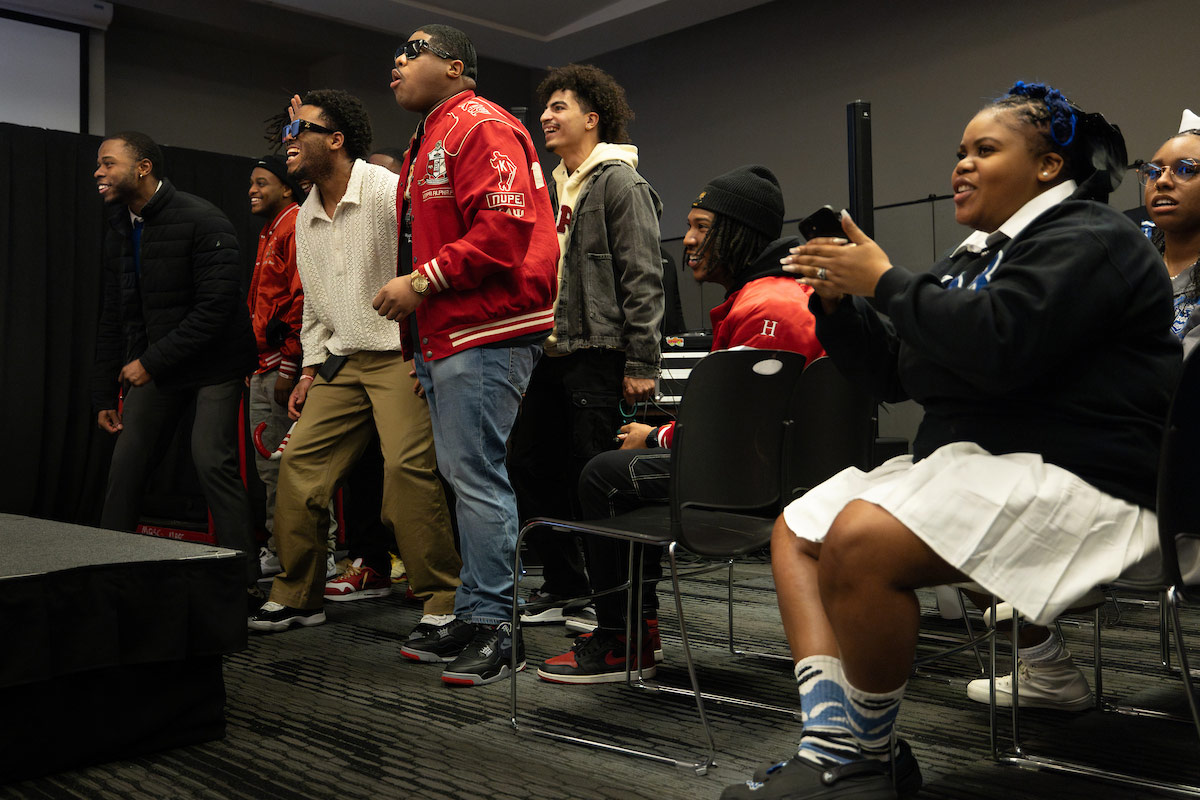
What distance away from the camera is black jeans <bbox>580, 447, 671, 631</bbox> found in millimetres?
2248

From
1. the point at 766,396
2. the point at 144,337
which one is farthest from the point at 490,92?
the point at 766,396

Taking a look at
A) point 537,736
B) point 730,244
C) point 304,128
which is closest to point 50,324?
point 304,128

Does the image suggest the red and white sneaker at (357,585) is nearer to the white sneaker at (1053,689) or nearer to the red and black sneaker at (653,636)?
the red and black sneaker at (653,636)

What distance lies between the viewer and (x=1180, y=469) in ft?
4.42

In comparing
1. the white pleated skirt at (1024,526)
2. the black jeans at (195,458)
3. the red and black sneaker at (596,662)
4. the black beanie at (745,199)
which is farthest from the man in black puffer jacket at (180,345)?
the white pleated skirt at (1024,526)

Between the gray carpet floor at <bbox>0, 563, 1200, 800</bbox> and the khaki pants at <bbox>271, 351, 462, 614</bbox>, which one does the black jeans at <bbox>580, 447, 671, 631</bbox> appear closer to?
the gray carpet floor at <bbox>0, 563, 1200, 800</bbox>

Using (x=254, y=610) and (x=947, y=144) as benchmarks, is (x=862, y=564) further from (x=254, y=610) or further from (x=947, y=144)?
(x=947, y=144)

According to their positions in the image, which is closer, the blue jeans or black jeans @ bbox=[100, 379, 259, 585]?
the blue jeans

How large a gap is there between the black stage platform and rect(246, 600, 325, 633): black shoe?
0.90 m

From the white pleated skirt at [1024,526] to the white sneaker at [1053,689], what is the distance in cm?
78

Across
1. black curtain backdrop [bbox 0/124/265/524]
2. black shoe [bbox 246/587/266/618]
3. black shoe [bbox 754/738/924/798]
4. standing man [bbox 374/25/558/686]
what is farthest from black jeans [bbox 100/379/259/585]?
Answer: black curtain backdrop [bbox 0/124/265/524]

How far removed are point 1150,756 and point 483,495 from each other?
1.45 m

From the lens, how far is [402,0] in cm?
691

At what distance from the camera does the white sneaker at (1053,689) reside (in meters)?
2.07
